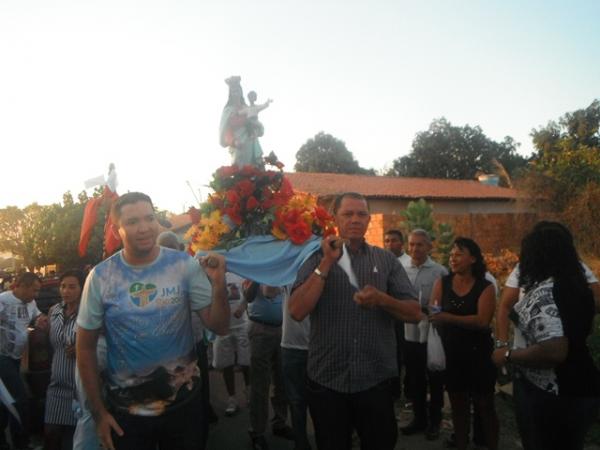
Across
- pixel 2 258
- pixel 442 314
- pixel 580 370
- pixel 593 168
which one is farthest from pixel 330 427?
pixel 2 258

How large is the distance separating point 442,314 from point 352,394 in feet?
6.13

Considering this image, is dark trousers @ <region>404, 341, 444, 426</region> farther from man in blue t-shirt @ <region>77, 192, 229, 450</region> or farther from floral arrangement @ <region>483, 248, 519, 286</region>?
floral arrangement @ <region>483, 248, 519, 286</region>

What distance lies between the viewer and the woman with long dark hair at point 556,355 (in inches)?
109

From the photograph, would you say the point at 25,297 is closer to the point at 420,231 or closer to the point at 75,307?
the point at 75,307

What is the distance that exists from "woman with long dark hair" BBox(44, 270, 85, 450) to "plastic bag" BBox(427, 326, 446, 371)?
3.08 metres

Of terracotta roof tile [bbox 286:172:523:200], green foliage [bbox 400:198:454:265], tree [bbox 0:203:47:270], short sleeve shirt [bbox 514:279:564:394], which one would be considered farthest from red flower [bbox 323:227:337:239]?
tree [bbox 0:203:47:270]

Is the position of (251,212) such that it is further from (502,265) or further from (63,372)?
(502,265)

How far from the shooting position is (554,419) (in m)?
2.82

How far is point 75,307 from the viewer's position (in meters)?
4.18

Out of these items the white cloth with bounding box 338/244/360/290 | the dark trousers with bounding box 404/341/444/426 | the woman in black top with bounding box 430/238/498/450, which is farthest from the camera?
the dark trousers with bounding box 404/341/444/426

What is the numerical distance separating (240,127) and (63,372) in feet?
8.45

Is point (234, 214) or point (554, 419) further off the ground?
point (234, 214)

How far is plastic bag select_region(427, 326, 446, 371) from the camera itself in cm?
456

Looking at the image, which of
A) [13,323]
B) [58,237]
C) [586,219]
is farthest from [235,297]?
[58,237]
